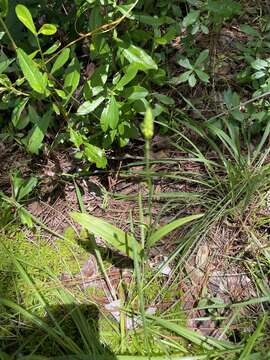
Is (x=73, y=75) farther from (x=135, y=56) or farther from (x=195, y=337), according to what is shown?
(x=195, y=337)

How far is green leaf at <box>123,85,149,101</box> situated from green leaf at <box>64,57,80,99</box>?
18 centimetres

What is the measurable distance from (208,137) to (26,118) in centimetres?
75

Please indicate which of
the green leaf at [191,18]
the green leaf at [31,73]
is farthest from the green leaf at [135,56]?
the green leaf at [191,18]

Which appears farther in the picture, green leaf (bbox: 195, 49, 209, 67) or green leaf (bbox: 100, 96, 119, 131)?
green leaf (bbox: 195, 49, 209, 67)

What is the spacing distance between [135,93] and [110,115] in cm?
12

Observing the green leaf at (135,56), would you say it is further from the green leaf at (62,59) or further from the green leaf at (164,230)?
the green leaf at (164,230)

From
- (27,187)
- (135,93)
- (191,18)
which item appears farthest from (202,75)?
(27,187)

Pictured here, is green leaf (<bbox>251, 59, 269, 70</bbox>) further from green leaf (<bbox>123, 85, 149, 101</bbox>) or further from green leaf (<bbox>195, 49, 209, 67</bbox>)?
green leaf (<bbox>123, 85, 149, 101</bbox>)

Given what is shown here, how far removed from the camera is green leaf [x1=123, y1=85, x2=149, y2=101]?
1.62 metres

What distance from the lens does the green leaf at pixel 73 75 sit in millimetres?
1567

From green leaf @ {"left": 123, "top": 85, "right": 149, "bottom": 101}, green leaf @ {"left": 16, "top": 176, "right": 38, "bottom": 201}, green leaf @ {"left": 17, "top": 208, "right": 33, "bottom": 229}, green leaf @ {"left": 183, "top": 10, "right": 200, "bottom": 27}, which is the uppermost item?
green leaf @ {"left": 183, "top": 10, "right": 200, "bottom": 27}

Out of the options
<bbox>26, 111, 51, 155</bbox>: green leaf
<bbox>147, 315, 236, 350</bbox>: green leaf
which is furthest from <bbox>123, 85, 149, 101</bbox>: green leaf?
<bbox>147, 315, 236, 350</bbox>: green leaf

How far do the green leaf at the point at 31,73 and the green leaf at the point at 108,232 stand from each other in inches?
18.9

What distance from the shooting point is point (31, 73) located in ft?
4.60
